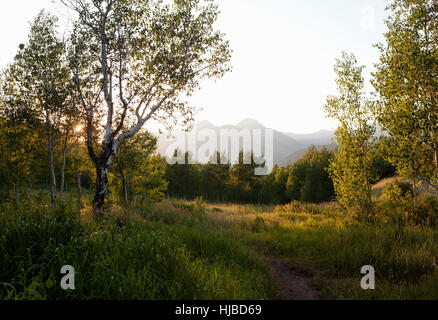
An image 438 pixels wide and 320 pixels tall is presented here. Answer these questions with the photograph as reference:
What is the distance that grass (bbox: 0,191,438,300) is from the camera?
385cm

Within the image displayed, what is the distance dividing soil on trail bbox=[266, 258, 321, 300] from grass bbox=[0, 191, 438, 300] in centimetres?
28

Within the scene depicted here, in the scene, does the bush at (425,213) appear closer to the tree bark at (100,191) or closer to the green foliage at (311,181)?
the tree bark at (100,191)

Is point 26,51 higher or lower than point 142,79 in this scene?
higher

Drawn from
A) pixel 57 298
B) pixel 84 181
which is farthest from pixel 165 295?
pixel 84 181

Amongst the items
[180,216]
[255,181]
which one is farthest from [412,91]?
[255,181]

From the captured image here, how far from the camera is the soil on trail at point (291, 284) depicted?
5.86 m

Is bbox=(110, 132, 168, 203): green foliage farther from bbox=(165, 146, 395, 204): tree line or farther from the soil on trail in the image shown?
bbox=(165, 146, 395, 204): tree line

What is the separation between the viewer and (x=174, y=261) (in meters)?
4.90

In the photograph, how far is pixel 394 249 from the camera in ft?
23.7

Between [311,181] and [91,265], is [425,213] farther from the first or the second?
[311,181]

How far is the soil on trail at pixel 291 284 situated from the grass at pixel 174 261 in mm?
278

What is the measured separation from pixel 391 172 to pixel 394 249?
54752 mm

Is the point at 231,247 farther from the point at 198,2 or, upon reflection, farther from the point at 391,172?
the point at 391,172

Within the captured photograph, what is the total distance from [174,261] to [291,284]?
3.76 m
